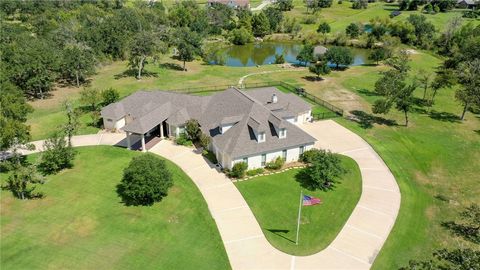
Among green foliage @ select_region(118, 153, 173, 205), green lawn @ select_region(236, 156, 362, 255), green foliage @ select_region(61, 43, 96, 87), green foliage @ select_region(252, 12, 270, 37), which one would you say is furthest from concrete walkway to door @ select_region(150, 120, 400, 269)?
green foliage @ select_region(252, 12, 270, 37)

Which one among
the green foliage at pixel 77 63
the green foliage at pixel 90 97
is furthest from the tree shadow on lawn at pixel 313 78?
the green foliage at pixel 77 63

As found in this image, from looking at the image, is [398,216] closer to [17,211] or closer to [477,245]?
[477,245]

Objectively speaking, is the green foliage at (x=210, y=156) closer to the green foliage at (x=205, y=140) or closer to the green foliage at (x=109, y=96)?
the green foliage at (x=205, y=140)

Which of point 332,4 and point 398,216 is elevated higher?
point 332,4

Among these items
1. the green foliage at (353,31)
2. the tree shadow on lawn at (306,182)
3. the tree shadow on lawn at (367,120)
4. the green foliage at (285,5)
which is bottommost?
the tree shadow on lawn at (306,182)

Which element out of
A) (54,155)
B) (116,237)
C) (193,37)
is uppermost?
(193,37)

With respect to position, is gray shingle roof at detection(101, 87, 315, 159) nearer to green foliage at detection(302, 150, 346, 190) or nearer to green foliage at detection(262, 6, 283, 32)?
green foliage at detection(302, 150, 346, 190)

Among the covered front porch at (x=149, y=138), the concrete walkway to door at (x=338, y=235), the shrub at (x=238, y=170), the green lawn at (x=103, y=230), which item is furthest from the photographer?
the covered front porch at (x=149, y=138)

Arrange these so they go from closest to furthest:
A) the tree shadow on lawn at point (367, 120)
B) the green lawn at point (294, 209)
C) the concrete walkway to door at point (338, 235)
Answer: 1. the concrete walkway to door at point (338, 235)
2. the green lawn at point (294, 209)
3. the tree shadow on lawn at point (367, 120)

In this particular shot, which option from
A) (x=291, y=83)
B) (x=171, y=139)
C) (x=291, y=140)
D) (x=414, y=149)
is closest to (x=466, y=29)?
(x=291, y=83)
